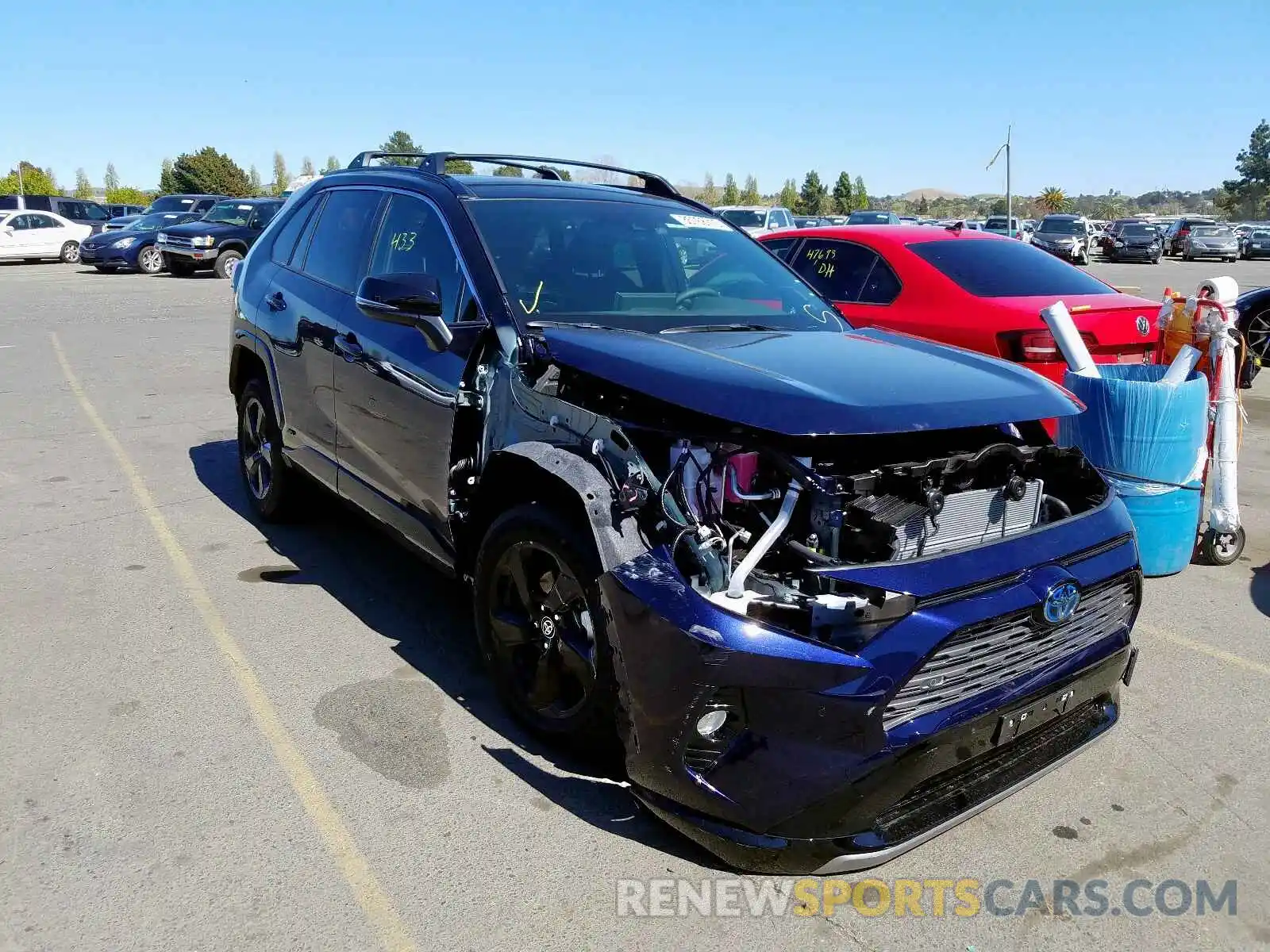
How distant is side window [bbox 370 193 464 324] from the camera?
3.85 meters

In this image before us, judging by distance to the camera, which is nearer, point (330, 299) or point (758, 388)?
point (758, 388)

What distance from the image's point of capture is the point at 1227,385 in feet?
17.1

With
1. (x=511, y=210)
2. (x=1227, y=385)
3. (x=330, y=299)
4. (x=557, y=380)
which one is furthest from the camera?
(x=1227, y=385)

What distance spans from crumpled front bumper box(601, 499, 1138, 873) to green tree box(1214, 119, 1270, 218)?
114m

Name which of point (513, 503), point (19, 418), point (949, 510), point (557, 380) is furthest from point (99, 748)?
point (19, 418)

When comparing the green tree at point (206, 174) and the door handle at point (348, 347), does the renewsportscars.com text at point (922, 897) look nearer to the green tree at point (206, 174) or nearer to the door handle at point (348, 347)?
the door handle at point (348, 347)

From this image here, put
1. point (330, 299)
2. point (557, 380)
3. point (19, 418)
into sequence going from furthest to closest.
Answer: point (19, 418) → point (330, 299) → point (557, 380)

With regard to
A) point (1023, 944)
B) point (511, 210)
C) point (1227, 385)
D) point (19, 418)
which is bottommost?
point (1023, 944)

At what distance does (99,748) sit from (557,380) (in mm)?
1951

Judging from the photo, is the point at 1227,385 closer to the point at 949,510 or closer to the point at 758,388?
the point at 949,510

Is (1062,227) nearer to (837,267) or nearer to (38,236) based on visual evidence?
(837,267)

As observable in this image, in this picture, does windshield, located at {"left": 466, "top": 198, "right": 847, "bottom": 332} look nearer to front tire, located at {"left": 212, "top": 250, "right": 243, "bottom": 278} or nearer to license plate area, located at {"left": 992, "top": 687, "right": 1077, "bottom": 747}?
license plate area, located at {"left": 992, "top": 687, "right": 1077, "bottom": 747}

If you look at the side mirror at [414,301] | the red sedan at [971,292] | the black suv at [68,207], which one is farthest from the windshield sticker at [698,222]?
the black suv at [68,207]

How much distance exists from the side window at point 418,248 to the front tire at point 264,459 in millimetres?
1454
